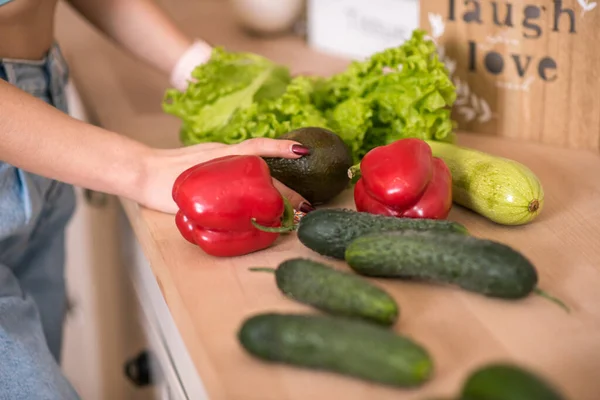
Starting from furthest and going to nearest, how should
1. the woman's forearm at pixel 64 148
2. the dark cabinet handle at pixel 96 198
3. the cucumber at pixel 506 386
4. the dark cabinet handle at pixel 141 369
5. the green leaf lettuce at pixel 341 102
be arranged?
the dark cabinet handle at pixel 96 198, the dark cabinet handle at pixel 141 369, the green leaf lettuce at pixel 341 102, the woman's forearm at pixel 64 148, the cucumber at pixel 506 386

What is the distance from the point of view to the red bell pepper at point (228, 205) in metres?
0.85

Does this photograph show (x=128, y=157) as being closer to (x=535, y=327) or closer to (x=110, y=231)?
(x=535, y=327)

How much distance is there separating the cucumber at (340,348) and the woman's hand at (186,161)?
0.98 ft

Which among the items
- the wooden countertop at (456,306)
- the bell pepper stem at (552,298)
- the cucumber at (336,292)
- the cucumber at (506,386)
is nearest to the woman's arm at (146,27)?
the wooden countertop at (456,306)

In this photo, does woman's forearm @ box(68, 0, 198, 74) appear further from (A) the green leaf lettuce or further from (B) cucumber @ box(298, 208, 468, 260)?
(B) cucumber @ box(298, 208, 468, 260)

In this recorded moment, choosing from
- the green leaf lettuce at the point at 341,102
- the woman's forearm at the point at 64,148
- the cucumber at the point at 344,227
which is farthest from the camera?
the green leaf lettuce at the point at 341,102

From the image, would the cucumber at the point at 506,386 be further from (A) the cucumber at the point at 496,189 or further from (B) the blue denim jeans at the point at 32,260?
(B) the blue denim jeans at the point at 32,260

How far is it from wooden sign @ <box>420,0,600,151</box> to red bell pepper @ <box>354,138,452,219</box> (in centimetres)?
32

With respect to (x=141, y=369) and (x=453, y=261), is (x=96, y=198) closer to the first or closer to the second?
(x=141, y=369)

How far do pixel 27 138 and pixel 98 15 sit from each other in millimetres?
487

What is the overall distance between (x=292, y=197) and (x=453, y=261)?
28 centimetres

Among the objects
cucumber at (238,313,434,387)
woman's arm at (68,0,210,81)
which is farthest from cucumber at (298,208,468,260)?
woman's arm at (68,0,210,81)

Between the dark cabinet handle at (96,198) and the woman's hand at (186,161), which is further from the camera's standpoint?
the dark cabinet handle at (96,198)

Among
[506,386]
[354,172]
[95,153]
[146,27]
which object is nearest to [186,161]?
[95,153]
